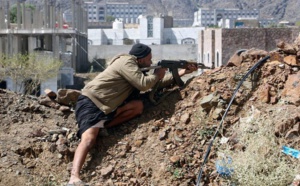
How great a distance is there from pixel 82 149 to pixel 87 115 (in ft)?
1.13

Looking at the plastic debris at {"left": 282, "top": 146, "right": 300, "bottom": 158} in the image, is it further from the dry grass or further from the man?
the man

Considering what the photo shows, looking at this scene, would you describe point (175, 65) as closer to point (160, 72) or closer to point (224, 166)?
point (160, 72)

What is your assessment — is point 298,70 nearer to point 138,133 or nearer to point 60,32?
point 138,133

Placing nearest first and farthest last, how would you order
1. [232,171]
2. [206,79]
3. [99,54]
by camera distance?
[232,171]
[206,79]
[99,54]

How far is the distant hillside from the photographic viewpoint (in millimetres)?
135875

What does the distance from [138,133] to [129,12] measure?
152 m

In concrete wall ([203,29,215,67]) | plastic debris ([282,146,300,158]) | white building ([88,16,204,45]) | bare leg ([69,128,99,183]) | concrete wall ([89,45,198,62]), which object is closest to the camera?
plastic debris ([282,146,300,158])

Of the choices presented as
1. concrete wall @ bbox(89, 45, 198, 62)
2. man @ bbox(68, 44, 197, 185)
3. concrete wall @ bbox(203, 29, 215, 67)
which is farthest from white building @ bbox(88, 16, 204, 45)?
man @ bbox(68, 44, 197, 185)

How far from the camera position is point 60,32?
3516 centimetres

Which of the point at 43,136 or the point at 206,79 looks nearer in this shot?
the point at 43,136

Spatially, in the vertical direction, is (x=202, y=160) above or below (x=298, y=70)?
below

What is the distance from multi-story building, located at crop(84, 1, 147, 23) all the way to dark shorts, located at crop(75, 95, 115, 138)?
470ft

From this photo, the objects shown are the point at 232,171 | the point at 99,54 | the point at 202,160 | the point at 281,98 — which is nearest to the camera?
the point at 232,171

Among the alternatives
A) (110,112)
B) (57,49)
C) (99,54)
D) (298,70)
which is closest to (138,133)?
(110,112)
